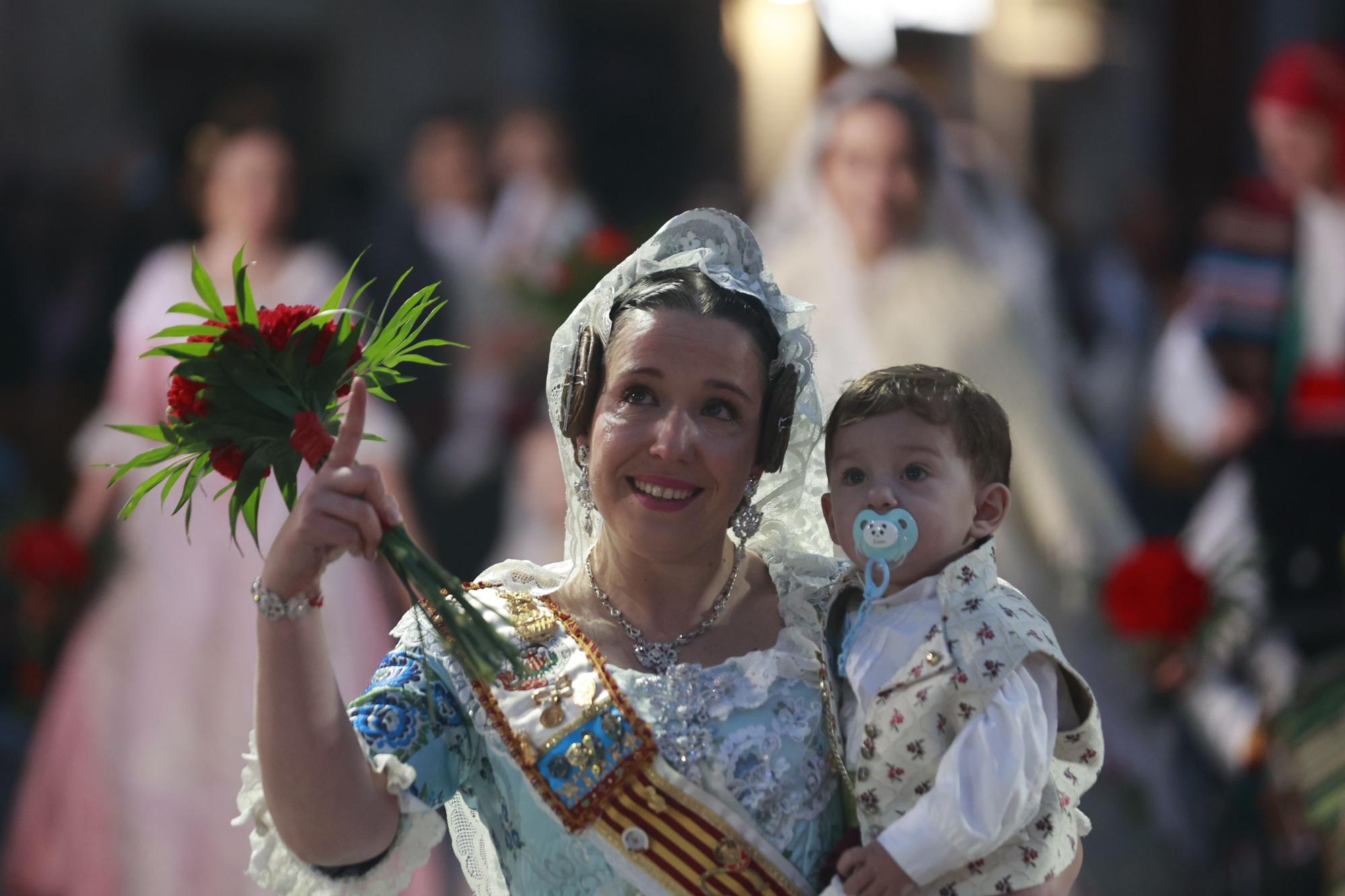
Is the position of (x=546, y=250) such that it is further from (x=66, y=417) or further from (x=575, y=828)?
(x=575, y=828)

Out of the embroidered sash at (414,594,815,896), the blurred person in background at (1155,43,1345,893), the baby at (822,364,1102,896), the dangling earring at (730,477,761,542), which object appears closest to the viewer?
the baby at (822,364,1102,896)

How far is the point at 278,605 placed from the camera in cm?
236

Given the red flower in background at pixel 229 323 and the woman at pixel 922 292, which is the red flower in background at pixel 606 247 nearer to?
the woman at pixel 922 292

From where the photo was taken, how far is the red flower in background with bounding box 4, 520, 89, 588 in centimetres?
637

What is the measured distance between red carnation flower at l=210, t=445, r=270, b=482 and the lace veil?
0.53m

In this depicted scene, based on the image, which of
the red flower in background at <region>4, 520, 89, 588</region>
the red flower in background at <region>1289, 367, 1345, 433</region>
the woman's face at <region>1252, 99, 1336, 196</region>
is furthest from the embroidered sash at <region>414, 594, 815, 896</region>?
the woman's face at <region>1252, 99, 1336, 196</region>

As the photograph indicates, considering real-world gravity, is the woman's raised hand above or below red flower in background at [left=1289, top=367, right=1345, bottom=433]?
above

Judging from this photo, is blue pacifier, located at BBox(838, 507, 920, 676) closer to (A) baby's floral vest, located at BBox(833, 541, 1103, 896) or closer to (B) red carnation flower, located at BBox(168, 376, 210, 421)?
(A) baby's floral vest, located at BBox(833, 541, 1103, 896)

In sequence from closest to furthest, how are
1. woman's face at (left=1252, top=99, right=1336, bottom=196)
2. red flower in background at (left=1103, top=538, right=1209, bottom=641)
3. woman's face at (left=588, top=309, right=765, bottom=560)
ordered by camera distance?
woman's face at (left=588, top=309, right=765, bottom=560) → red flower in background at (left=1103, top=538, right=1209, bottom=641) → woman's face at (left=1252, top=99, right=1336, bottom=196)

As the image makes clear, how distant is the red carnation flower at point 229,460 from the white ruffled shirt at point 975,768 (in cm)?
88

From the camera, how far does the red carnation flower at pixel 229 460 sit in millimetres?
2543

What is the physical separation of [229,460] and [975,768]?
3.43ft

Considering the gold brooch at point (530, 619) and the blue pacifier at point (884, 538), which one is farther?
the gold brooch at point (530, 619)

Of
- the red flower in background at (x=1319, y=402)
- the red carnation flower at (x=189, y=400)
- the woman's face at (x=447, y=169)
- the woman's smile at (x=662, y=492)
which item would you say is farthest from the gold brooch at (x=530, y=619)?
the woman's face at (x=447, y=169)
